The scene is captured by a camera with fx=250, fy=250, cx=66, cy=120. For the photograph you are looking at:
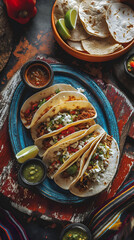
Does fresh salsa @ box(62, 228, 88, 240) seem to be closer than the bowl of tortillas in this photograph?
Yes

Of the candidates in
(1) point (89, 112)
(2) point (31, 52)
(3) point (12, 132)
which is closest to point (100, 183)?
(1) point (89, 112)

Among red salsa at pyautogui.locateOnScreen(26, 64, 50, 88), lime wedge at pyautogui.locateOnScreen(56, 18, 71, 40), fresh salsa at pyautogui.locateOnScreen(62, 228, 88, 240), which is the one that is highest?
lime wedge at pyautogui.locateOnScreen(56, 18, 71, 40)

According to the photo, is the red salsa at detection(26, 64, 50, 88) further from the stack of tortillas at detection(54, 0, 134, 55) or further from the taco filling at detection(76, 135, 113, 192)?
the taco filling at detection(76, 135, 113, 192)

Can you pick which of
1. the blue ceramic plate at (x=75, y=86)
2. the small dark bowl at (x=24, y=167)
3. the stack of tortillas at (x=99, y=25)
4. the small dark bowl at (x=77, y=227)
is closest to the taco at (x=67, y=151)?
the small dark bowl at (x=24, y=167)

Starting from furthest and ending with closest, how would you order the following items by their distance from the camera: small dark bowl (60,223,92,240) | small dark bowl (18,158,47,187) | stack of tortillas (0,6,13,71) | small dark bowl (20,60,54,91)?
stack of tortillas (0,6,13,71)
small dark bowl (20,60,54,91)
small dark bowl (60,223,92,240)
small dark bowl (18,158,47,187)

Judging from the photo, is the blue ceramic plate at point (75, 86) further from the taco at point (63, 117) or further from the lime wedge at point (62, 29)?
the lime wedge at point (62, 29)

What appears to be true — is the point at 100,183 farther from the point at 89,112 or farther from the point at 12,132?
the point at 12,132

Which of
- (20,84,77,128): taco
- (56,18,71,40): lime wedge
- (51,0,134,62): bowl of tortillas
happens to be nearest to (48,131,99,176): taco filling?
(20,84,77,128): taco

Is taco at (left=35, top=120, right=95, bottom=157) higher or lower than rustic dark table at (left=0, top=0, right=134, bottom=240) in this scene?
lower
